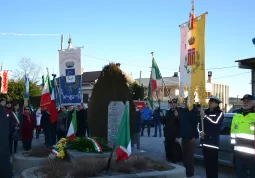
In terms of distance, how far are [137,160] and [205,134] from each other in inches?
63.7

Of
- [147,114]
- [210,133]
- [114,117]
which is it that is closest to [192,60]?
[210,133]

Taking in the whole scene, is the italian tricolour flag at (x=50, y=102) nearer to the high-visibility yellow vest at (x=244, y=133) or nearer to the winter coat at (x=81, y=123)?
the winter coat at (x=81, y=123)

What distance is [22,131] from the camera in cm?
1220

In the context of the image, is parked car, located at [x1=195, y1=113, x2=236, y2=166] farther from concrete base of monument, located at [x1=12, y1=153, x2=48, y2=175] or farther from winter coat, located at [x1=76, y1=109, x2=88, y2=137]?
winter coat, located at [x1=76, y1=109, x2=88, y2=137]

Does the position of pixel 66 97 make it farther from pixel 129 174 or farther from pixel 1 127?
pixel 1 127

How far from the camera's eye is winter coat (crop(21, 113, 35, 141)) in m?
12.2

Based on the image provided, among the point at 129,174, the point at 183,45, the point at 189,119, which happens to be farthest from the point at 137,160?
the point at 183,45

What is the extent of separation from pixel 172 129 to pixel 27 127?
18.0ft

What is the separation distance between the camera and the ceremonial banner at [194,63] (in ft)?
24.2

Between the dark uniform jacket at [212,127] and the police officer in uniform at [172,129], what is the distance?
7.46 feet

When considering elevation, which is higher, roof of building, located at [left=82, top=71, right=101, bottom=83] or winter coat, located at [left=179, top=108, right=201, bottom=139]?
roof of building, located at [left=82, top=71, right=101, bottom=83]

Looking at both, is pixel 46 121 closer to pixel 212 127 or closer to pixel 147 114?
pixel 147 114

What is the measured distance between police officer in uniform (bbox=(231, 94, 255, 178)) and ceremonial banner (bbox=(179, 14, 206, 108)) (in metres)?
1.33

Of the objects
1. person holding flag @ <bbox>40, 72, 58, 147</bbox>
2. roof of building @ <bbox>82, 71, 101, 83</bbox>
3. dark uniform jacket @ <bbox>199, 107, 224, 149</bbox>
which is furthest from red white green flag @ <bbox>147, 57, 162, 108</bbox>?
roof of building @ <bbox>82, 71, 101, 83</bbox>
